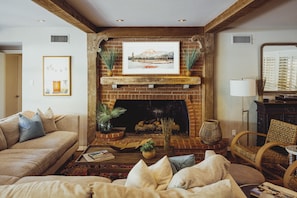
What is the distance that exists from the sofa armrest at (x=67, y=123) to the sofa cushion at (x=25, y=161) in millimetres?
1147

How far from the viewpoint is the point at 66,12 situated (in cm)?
325

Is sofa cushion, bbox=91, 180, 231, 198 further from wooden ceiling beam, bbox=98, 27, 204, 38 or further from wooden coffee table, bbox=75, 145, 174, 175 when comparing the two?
wooden ceiling beam, bbox=98, 27, 204, 38

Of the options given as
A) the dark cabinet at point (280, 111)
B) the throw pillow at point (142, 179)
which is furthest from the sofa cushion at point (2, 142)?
the dark cabinet at point (280, 111)

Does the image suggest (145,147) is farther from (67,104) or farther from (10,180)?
(67,104)

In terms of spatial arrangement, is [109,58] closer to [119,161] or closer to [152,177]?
[119,161]

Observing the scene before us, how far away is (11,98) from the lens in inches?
248

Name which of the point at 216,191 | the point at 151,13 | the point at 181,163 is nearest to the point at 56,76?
the point at 151,13

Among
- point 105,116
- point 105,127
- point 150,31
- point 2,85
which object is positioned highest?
point 150,31

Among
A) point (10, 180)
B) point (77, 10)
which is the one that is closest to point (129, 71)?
point (77, 10)

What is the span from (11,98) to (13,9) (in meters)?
3.27

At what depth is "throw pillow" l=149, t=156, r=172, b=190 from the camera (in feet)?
5.71

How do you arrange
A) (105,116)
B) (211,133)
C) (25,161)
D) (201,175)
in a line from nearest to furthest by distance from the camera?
(201,175), (25,161), (211,133), (105,116)

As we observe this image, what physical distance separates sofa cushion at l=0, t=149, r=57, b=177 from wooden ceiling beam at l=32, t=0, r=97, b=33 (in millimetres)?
1758

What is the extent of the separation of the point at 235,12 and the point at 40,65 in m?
3.62
